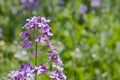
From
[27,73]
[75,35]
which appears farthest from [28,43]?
[75,35]

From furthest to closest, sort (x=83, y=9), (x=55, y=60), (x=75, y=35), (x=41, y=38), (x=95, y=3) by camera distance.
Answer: (x=83, y=9) < (x=95, y=3) < (x=75, y=35) < (x=55, y=60) < (x=41, y=38)

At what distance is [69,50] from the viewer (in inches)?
185

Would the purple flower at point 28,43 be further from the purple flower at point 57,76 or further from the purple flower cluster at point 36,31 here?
the purple flower at point 57,76

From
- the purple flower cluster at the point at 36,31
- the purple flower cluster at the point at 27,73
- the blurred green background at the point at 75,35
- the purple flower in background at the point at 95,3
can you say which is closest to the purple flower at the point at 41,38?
the purple flower cluster at the point at 36,31

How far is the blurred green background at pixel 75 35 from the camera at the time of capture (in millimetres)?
4363

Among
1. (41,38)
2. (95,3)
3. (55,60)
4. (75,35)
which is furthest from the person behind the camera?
(95,3)

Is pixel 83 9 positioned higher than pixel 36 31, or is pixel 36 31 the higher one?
pixel 83 9

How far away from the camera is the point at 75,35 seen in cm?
483

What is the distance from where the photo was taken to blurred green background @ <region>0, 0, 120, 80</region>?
4363 mm

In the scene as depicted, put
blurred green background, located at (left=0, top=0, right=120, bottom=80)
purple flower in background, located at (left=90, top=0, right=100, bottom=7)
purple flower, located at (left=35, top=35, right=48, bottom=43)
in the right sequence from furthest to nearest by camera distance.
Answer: purple flower in background, located at (left=90, top=0, right=100, bottom=7), blurred green background, located at (left=0, top=0, right=120, bottom=80), purple flower, located at (left=35, top=35, right=48, bottom=43)

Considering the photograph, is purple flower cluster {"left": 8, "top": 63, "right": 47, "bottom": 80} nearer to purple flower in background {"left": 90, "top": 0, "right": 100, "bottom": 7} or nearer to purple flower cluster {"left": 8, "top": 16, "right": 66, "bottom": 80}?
purple flower cluster {"left": 8, "top": 16, "right": 66, "bottom": 80}

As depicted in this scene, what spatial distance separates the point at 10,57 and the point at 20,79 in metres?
2.67

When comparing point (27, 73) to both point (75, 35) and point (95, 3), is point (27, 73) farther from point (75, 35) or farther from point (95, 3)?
point (95, 3)

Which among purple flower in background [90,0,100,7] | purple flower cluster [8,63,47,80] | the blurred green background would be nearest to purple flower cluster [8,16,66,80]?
purple flower cluster [8,63,47,80]
